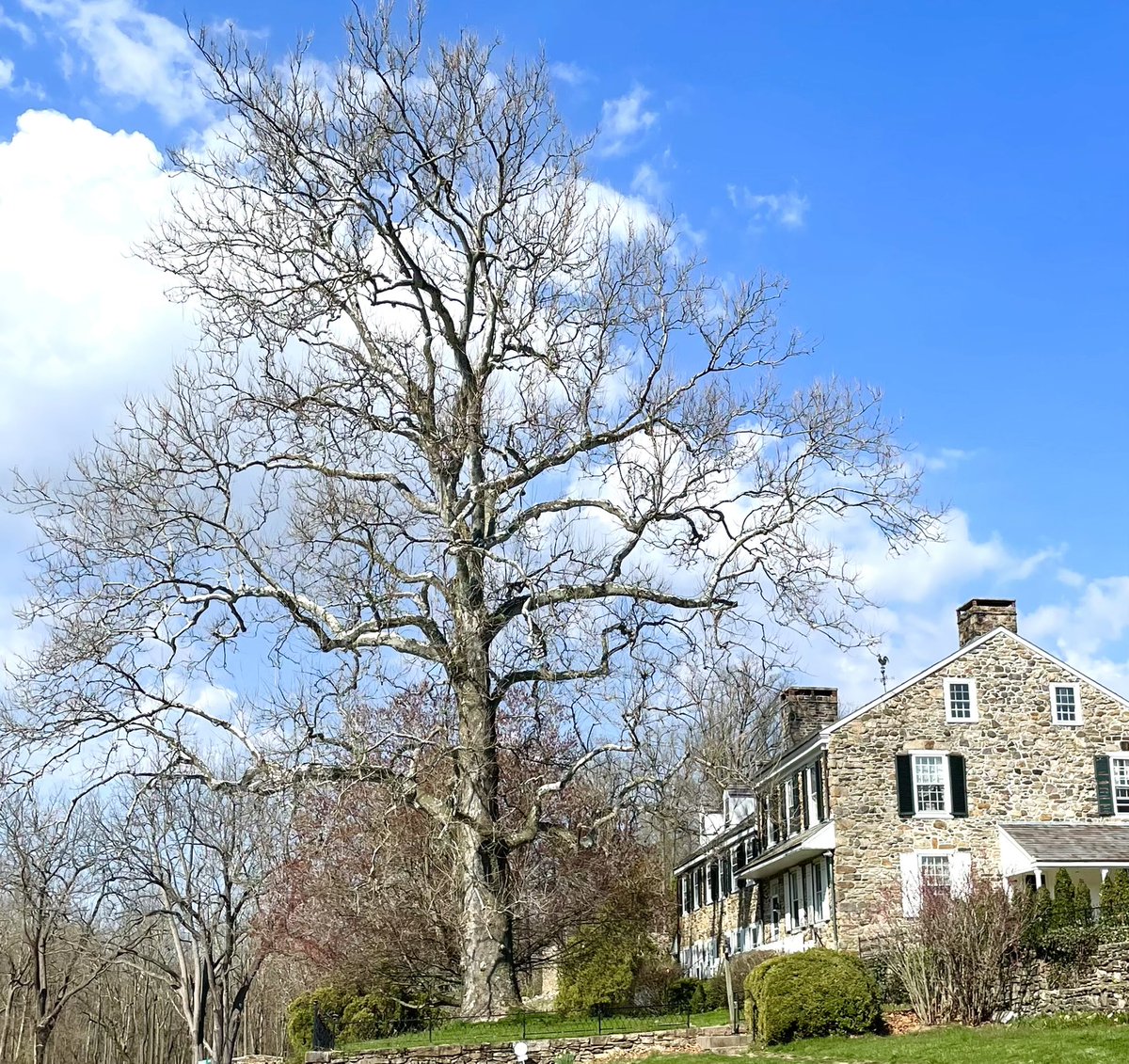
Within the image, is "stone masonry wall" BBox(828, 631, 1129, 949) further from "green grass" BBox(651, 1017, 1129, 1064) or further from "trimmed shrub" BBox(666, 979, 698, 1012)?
"green grass" BBox(651, 1017, 1129, 1064)

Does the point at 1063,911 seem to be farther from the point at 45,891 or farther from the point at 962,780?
the point at 45,891

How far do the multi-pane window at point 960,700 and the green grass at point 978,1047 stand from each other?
11.7 m

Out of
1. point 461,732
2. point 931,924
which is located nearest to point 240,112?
point 461,732

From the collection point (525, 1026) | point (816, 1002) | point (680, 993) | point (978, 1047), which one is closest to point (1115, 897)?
point (816, 1002)

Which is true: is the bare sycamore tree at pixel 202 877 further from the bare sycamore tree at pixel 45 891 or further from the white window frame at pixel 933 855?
the white window frame at pixel 933 855

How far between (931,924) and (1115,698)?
1249 cm

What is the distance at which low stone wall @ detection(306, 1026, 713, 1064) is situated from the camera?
18828mm

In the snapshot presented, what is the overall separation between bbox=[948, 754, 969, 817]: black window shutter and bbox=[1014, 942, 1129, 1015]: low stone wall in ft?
31.7

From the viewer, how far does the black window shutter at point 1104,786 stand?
94.0 ft

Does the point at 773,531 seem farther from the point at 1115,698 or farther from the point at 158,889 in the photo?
the point at 158,889

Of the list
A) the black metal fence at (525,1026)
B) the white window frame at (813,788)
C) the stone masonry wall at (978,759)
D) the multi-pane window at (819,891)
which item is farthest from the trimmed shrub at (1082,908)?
the white window frame at (813,788)

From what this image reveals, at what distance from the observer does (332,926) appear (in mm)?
25641

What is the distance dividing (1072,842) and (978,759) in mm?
2615

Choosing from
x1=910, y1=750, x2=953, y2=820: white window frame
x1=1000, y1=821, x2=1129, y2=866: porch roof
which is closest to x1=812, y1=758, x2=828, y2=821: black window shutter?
x1=910, y1=750, x2=953, y2=820: white window frame
